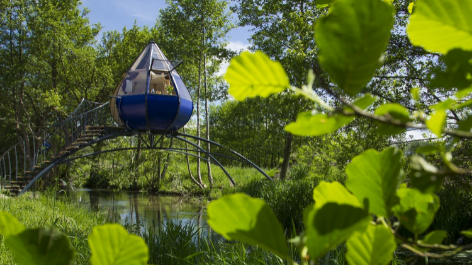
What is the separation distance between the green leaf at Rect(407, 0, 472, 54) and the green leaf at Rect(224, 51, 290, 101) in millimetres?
82

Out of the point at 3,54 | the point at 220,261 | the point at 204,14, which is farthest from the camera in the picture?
the point at 204,14

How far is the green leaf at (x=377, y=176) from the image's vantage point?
0.24 m

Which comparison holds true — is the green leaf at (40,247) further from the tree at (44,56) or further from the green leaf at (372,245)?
the tree at (44,56)

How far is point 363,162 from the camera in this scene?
0.24 m

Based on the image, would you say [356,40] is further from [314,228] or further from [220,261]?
[220,261]

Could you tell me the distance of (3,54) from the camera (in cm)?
1220

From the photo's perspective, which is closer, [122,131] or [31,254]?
[31,254]

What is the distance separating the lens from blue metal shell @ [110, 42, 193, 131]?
7.98 m

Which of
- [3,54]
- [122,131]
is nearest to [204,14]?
[122,131]

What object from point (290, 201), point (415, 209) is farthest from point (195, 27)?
point (415, 209)

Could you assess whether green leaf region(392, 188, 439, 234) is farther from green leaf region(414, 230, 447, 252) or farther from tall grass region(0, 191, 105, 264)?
tall grass region(0, 191, 105, 264)

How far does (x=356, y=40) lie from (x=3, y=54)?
1488cm

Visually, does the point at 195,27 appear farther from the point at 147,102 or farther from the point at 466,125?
the point at 466,125

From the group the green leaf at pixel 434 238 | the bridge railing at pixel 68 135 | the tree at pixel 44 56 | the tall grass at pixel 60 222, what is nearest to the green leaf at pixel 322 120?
Result: the green leaf at pixel 434 238
